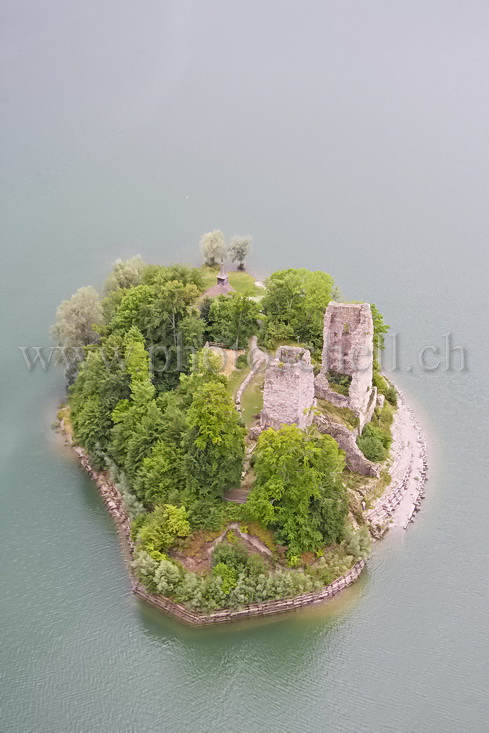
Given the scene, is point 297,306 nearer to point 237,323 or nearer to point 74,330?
point 237,323

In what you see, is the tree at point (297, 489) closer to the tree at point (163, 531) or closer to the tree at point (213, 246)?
the tree at point (163, 531)

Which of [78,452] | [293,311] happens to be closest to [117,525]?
[78,452]

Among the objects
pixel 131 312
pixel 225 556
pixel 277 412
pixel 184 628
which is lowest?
pixel 184 628

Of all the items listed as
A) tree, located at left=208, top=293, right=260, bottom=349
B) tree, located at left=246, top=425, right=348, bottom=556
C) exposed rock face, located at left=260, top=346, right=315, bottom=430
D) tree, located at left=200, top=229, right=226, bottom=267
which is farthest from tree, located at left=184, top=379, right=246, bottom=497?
tree, located at left=200, top=229, right=226, bottom=267

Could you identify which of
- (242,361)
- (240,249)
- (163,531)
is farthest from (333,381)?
(240,249)

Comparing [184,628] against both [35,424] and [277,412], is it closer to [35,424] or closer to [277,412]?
[277,412]

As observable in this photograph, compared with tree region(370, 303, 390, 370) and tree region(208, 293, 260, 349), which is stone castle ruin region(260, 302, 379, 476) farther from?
tree region(208, 293, 260, 349)
